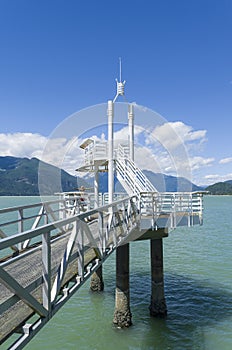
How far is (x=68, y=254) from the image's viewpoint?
205 inches

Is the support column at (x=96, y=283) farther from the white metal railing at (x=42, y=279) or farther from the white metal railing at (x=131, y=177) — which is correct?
the white metal railing at (x=42, y=279)

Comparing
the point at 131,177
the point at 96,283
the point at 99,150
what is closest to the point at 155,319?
the point at 96,283

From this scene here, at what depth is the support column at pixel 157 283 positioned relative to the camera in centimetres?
1340

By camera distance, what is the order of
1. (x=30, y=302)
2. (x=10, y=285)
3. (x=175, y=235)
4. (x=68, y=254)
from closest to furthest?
1. (x=10, y=285)
2. (x=30, y=302)
3. (x=68, y=254)
4. (x=175, y=235)

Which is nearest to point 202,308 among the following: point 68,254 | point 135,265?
point 135,265

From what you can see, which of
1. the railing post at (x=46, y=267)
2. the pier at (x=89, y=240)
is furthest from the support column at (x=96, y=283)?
the railing post at (x=46, y=267)

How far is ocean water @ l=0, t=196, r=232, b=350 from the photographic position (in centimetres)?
1173

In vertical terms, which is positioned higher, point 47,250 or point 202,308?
point 47,250

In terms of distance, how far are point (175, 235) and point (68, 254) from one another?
34044 millimetres

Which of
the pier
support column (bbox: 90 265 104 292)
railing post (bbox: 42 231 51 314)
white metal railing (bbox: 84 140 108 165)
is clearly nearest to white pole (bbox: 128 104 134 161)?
the pier

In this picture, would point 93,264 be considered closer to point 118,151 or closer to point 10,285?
point 10,285

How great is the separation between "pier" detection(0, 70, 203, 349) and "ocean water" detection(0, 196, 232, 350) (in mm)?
681

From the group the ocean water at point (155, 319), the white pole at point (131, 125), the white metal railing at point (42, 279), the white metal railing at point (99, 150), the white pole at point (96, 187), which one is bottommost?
the ocean water at point (155, 319)

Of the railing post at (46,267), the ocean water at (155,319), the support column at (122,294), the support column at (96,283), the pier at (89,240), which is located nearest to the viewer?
the pier at (89,240)
